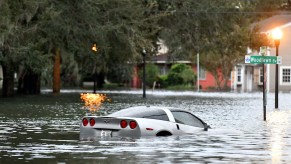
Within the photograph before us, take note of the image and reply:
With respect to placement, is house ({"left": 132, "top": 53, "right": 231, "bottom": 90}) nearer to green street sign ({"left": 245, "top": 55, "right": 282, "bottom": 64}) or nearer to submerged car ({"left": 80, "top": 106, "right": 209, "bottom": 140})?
green street sign ({"left": 245, "top": 55, "right": 282, "bottom": 64})

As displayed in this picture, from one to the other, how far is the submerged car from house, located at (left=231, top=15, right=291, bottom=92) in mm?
63073

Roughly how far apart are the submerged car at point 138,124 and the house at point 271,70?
63.1 m

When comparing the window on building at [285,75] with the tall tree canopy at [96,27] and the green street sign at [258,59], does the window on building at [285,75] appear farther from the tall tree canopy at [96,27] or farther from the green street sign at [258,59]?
the green street sign at [258,59]

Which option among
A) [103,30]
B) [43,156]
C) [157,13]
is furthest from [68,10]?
[43,156]

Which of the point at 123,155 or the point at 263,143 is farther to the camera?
the point at 263,143

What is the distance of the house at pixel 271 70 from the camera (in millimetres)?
91938

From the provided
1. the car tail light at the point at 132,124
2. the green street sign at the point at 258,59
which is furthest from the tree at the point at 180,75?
the car tail light at the point at 132,124

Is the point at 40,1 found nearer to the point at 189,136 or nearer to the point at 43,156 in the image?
the point at 189,136

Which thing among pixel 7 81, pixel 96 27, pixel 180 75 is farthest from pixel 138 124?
pixel 180 75

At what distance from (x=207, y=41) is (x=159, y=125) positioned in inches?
1788

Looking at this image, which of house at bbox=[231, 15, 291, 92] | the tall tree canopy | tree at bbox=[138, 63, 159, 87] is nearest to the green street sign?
the tall tree canopy

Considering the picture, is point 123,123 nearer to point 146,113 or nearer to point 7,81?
point 146,113

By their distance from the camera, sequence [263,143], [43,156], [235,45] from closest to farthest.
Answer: [43,156] < [263,143] < [235,45]

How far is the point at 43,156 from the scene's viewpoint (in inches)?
719
